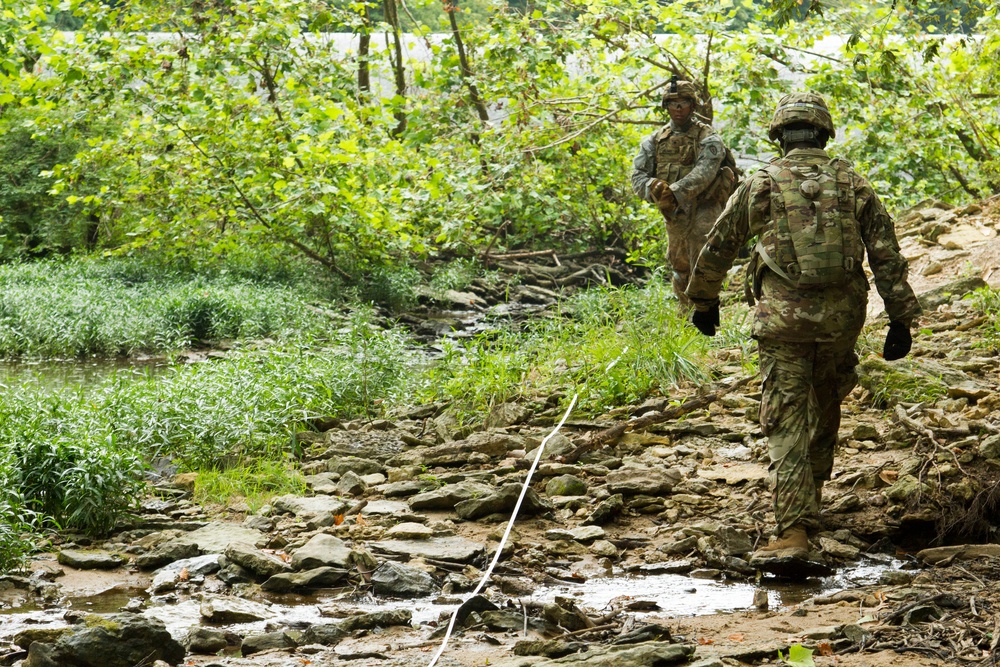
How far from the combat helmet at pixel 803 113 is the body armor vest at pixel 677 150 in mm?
3616

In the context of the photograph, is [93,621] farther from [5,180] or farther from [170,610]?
[5,180]

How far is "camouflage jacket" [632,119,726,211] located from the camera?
27.6ft

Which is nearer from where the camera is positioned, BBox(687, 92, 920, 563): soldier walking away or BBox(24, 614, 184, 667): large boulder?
BBox(24, 614, 184, 667): large boulder

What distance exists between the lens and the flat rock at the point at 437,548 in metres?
5.13

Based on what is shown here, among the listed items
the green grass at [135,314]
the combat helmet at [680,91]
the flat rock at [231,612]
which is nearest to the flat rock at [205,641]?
the flat rock at [231,612]

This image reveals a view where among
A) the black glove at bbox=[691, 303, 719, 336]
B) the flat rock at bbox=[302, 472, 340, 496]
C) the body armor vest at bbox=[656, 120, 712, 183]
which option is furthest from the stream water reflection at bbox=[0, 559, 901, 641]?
the body armor vest at bbox=[656, 120, 712, 183]

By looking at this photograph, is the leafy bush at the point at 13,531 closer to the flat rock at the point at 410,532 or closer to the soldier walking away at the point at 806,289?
the flat rock at the point at 410,532

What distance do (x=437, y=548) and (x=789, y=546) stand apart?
5.55ft

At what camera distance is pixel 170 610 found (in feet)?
14.6

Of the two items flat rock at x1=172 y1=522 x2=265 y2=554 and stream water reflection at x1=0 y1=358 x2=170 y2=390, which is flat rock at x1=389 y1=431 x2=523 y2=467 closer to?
flat rock at x1=172 y1=522 x2=265 y2=554

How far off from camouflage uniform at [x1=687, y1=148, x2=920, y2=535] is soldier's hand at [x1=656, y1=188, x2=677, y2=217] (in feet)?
11.6

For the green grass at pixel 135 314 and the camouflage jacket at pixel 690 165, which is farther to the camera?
the green grass at pixel 135 314

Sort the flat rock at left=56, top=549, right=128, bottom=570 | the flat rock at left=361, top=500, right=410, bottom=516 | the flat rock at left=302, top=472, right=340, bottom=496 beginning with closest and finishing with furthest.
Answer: the flat rock at left=56, top=549, right=128, bottom=570
the flat rock at left=361, top=500, right=410, bottom=516
the flat rock at left=302, top=472, right=340, bottom=496

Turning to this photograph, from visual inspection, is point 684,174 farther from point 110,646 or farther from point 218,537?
point 110,646
